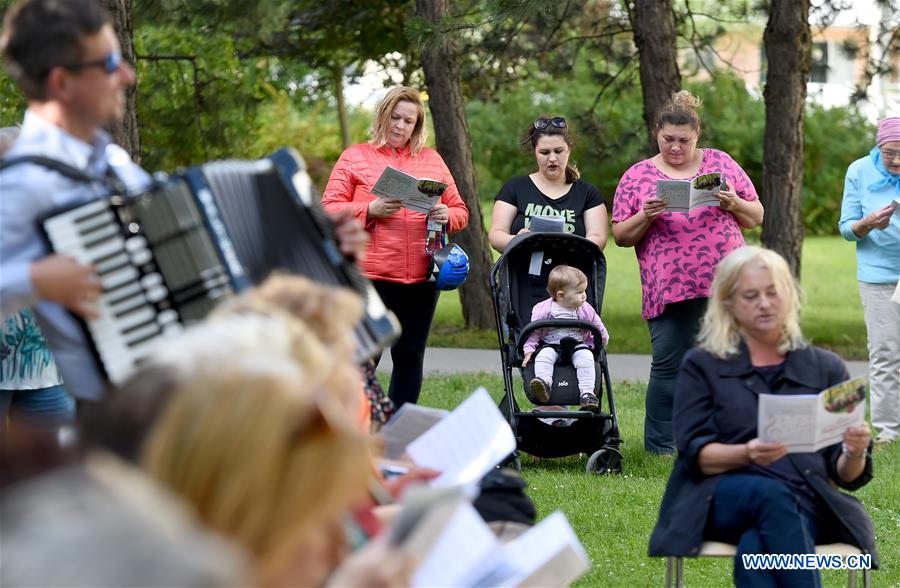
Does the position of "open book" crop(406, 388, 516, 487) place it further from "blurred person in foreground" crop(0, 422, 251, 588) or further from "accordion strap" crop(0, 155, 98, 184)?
"blurred person in foreground" crop(0, 422, 251, 588)

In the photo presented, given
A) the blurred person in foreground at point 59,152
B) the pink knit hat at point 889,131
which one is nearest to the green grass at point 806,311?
the pink knit hat at point 889,131

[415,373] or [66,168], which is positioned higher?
[66,168]

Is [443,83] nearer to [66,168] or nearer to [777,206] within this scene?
[777,206]

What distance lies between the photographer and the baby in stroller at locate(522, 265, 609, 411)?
7152 millimetres

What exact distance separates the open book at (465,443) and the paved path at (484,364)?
24.8 feet

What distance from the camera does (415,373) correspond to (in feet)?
24.0

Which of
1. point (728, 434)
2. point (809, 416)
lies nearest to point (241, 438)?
point (809, 416)

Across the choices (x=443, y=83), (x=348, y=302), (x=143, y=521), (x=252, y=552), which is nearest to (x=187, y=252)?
(x=348, y=302)

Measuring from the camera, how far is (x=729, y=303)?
14.3 ft

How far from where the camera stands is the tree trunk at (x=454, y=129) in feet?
40.2

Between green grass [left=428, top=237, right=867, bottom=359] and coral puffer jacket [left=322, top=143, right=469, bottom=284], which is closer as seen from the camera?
coral puffer jacket [left=322, top=143, right=469, bottom=284]


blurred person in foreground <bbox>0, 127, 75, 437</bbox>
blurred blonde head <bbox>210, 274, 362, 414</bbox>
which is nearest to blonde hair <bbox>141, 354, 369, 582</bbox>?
blurred blonde head <bbox>210, 274, 362, 414</bbox>

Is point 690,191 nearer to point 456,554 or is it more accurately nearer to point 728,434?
point 728,434

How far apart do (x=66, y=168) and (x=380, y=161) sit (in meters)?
4.24
